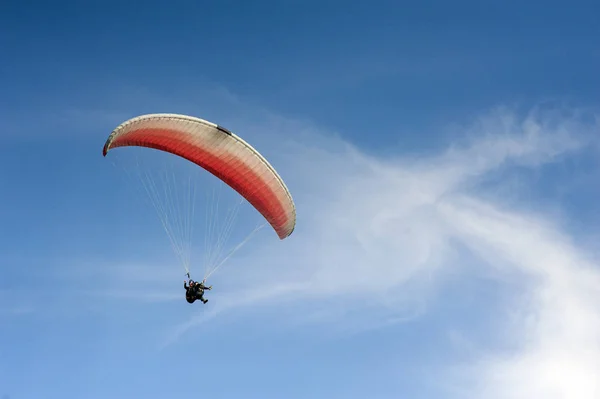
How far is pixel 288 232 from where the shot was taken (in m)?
36.8

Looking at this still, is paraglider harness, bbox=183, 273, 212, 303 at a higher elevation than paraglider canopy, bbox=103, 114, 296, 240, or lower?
lower

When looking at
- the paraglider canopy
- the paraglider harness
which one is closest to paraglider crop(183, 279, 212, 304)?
the paraglider harness

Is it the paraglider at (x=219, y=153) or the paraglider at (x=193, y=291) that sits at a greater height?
the paraglider at (x=219, y=153)

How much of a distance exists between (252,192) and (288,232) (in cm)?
384

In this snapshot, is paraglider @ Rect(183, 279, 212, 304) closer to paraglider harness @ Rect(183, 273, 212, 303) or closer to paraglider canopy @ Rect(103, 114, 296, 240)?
paraglider harness @ Rect(183, 273, 212, 303)

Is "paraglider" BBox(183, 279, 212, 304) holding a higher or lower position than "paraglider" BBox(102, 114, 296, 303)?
lower

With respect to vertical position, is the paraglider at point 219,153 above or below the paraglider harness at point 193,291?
above

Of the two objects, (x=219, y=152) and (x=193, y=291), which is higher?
(x=219, y=152)

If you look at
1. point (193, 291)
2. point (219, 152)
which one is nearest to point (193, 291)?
point (193, 291)

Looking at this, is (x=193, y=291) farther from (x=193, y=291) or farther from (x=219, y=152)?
(x=219, y=152)

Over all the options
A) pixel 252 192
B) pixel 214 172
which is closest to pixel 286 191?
pixel 252 192

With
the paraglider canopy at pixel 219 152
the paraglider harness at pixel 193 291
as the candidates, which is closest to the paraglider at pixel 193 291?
the paraglider harness at pixel 193 291

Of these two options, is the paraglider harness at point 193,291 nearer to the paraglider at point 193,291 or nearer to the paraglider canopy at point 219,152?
the paraglider at point 193,291

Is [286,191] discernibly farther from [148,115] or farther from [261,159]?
[148,115]
